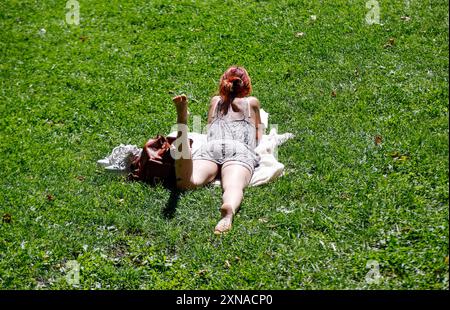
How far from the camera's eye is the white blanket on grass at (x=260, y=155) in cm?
677

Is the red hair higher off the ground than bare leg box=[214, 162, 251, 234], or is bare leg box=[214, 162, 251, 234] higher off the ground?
the red hair

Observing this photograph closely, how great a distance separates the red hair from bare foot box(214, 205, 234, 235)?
173 centimetres

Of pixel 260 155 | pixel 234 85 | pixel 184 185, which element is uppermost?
pixel 234 85

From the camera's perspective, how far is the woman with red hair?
612 cm

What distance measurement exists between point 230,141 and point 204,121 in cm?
130

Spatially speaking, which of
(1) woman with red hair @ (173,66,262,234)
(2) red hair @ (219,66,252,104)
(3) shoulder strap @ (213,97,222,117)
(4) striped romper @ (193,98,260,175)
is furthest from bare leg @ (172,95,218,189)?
(2) red hair @ (219,66,252,104)

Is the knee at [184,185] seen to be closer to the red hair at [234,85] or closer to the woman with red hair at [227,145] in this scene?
the woman with red hair at [227,145]

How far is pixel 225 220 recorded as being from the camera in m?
6.03

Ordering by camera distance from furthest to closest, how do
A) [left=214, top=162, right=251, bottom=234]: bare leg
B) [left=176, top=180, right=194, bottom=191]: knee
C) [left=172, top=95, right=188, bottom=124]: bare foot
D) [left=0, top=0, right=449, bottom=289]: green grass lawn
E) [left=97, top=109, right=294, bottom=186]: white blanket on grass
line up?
[left=97, top=109, right=294, bottom=186]: white blanket on grass, [left=176, top=180, right=194, bottom=191]: knee, [left=214, top=162, right=251, bottom=234]: bare leg, [left=172, top=95, right=188, bottom=124]: bare foot, [left=0, top=0, right=449, bottom=289]: green grass lawn

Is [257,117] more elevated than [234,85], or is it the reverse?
[234,85]

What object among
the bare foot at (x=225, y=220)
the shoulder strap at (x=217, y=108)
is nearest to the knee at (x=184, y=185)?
the bare foot at (x=225, y=220)

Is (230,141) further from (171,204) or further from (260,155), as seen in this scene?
(171,204)

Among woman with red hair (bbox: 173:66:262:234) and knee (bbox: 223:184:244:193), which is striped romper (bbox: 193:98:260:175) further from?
knee (bbox: 223:184:244:193)

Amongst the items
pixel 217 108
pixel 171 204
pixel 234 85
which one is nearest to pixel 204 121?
pixel 217 108
